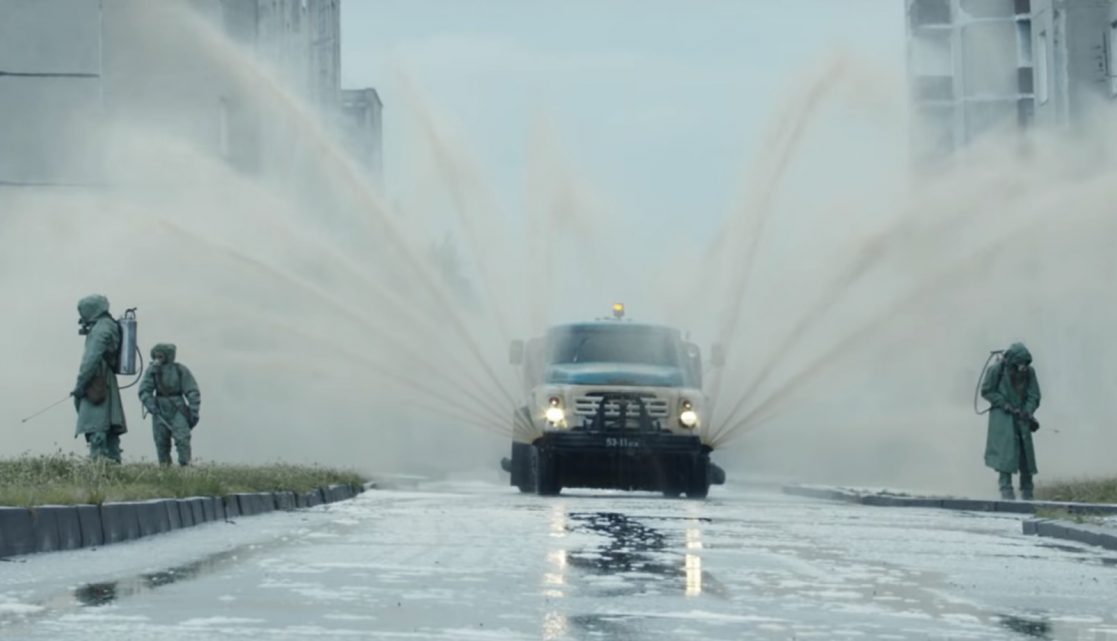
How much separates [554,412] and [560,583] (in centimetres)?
1721

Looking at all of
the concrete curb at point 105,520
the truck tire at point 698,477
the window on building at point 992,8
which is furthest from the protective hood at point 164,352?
the window on building at point 992,8

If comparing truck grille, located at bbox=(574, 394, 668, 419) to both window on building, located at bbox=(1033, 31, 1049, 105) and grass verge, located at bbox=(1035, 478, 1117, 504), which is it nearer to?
grass verge, located at bbox=(1035, 478, 1117, 504)

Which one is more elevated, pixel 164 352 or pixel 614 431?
pixel 164 352

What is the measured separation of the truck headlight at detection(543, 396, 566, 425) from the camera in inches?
1188

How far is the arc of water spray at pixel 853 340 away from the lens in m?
32.3

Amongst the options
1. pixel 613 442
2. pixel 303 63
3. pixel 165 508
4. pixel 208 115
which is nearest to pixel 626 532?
pixel 165 508

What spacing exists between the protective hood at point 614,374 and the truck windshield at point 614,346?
0.82ft

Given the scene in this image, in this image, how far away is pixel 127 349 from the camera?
81.4ft

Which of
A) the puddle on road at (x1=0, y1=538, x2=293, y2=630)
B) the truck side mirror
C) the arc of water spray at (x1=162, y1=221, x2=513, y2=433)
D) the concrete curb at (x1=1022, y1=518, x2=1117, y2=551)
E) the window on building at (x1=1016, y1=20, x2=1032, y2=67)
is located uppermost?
the window on building at (x1=1016, y1=20, x2=1032, y2=67)

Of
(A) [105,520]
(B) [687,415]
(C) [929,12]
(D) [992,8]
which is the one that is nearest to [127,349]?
(A) [105,520]

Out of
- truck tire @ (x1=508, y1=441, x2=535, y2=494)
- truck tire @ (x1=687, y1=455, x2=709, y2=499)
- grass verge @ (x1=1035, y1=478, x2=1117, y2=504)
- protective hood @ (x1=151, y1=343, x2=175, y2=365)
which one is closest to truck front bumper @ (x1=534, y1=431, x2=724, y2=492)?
truck tire @ (x1=687, y1=455, x2=709, y2=499)

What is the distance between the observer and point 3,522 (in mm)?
15102

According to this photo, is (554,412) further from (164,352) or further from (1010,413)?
(1010,413)

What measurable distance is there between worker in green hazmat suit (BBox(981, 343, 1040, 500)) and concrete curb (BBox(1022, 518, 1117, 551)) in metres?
7.98
